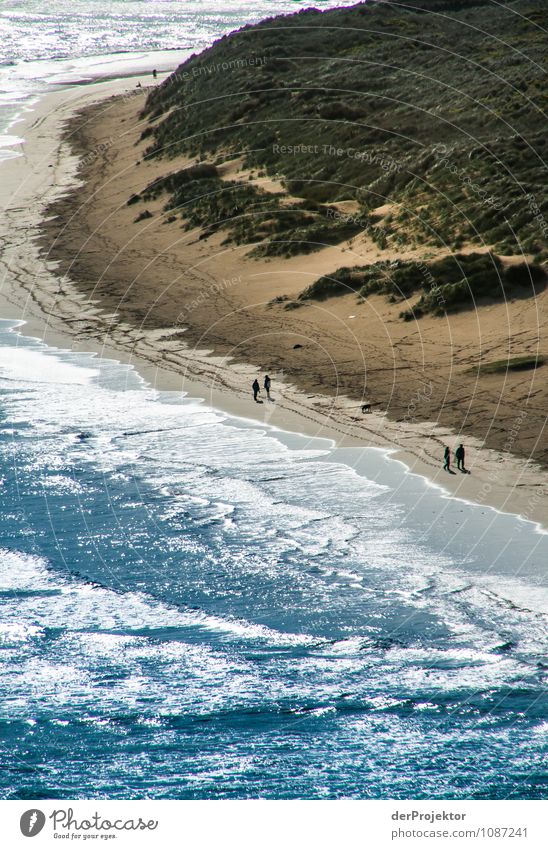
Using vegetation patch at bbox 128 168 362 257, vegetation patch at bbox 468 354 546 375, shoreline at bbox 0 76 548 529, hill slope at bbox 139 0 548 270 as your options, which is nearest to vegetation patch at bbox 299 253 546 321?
hill slope at bbox 139 0 548 270

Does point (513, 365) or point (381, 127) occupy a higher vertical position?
point (381, 127)

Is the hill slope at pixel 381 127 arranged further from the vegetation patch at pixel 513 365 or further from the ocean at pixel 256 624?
the ocean at pixel 256 624

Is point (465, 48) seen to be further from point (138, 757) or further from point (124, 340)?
point (138, 757)
